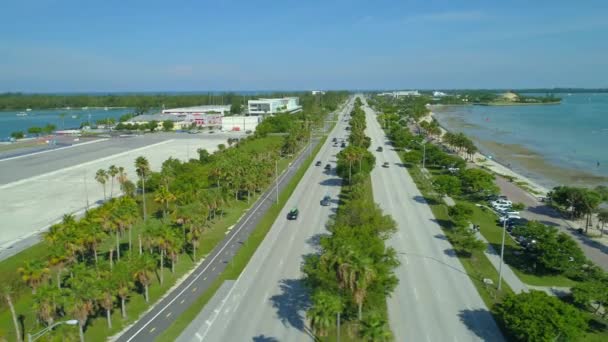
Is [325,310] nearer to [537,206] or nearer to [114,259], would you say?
[114,259]

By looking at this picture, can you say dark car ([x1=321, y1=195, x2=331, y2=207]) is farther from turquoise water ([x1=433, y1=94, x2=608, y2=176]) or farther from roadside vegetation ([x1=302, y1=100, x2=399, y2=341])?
turquoise water ([x1=433, y1=94, x2=608, y2=176])

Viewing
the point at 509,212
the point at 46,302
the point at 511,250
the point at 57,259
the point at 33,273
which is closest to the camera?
the point at 46,302

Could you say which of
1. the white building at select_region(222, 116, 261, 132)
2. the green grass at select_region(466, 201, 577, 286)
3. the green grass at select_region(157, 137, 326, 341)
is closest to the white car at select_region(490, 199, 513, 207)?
the green grass at select_region(466, 201, 577, 286)

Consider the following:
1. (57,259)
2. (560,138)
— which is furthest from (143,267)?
(560,138)

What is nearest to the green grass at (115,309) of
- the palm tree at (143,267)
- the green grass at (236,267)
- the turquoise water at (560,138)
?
the palm tree at (143,267)

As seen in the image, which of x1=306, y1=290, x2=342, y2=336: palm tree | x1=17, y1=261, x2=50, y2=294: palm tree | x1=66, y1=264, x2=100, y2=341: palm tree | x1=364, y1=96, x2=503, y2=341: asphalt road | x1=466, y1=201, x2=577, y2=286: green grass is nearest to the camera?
x1=306, y1=290, x2=342, y2=336: palm tree
